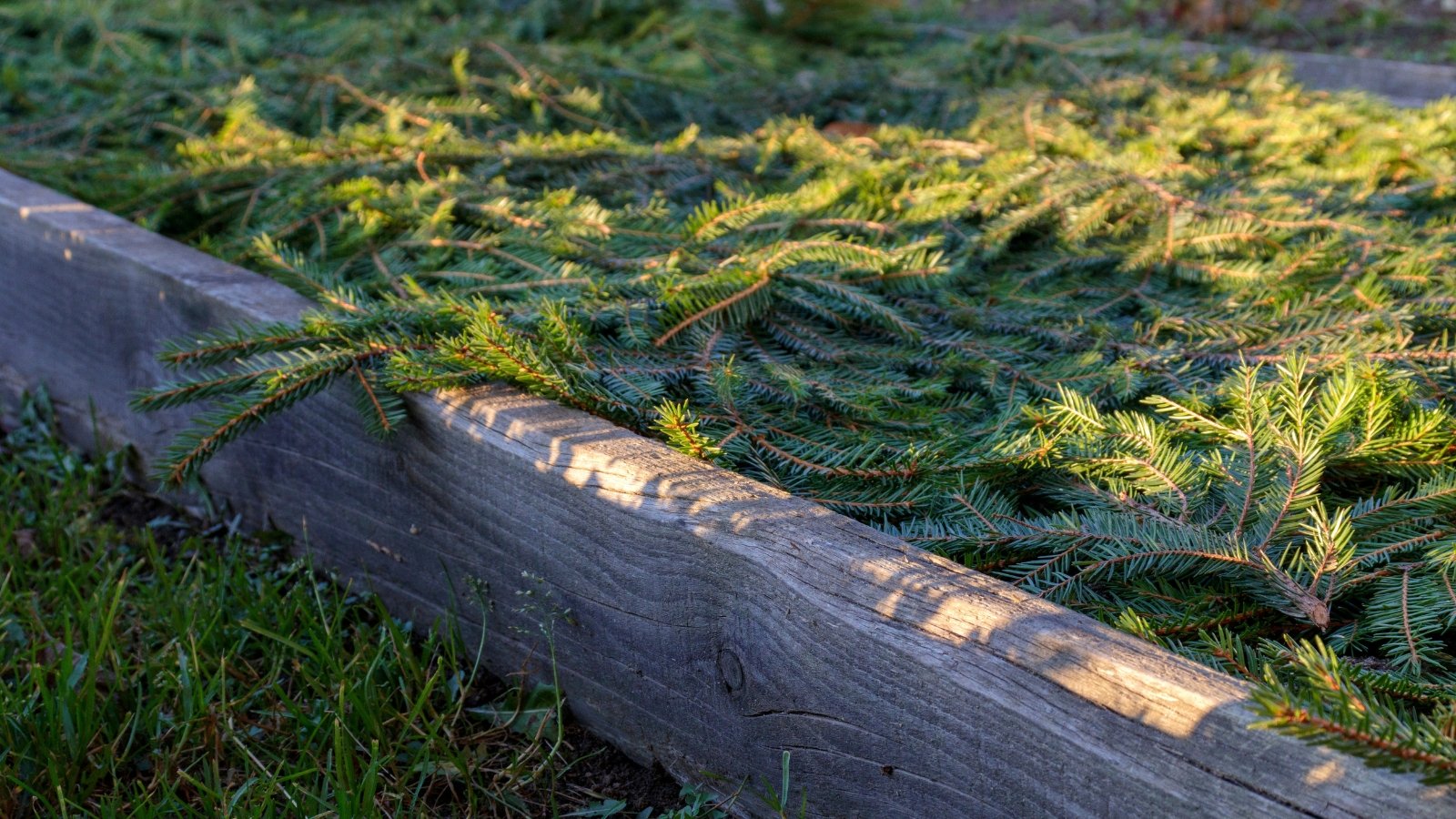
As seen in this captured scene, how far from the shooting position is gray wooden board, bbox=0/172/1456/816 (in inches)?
42.9

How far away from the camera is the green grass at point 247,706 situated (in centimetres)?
160

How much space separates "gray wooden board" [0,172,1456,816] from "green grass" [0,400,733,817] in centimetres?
9

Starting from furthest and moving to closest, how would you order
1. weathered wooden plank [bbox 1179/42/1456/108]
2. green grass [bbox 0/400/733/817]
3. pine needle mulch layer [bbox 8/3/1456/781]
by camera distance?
1. weathered wooden plank [bbox 1179/42/1456/108]
2. green grass [bbox 0/400/733/817]
3. pine needle mulch layer [bbox 8/3/1456/781]

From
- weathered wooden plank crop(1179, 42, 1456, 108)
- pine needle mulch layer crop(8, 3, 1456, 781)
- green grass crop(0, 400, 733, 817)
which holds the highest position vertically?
weathered wooden plank crop(1179, 42, 1456, 108)

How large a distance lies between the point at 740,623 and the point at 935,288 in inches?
35.2

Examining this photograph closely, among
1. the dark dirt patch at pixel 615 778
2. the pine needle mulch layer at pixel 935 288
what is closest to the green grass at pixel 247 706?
the dark dirt patch at pixel 615 778

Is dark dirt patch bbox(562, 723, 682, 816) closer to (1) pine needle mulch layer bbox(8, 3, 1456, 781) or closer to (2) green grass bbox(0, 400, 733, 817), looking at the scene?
(2) green grass bbox(0, 400, 733, 817)


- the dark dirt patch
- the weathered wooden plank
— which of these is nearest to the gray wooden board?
the dark dirt patch

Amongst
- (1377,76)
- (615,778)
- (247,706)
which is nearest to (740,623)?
(615,778)

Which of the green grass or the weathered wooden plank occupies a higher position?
the weathered wooden plank

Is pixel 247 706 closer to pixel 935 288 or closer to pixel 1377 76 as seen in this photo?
pixel 935 288

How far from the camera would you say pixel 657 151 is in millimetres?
2734

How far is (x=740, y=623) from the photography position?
1.42 meters

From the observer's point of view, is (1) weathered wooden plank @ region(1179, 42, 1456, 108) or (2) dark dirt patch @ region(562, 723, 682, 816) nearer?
(2) dark dirt patch @ region(562, 723, 682, 816)
